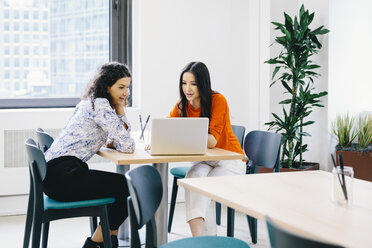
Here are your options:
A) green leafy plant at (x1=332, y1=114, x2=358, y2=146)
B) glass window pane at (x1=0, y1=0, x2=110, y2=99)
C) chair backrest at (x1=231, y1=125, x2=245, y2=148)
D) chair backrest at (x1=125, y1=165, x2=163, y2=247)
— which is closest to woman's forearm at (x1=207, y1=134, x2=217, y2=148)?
chair backrest at (x1=231, y1=125, x2=245, y2=148)

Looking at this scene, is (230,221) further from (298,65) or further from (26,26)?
(26,26)

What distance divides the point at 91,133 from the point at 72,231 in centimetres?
124

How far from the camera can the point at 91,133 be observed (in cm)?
288

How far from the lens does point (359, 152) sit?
409 cm

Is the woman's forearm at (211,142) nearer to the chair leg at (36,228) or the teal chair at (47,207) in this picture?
the teal chair at (47,207)

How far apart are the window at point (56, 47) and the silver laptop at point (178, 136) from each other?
2.13 meters

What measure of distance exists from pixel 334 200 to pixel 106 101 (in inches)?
61.8

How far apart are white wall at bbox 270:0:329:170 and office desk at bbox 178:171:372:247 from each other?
2273 millimetres

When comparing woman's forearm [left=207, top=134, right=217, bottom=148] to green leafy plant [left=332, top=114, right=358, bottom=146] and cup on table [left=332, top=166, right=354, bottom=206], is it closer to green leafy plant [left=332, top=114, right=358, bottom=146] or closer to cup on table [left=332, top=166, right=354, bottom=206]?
cup on table [left=332, top=166, right=354, bottom=206]

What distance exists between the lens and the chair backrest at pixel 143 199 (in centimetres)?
168

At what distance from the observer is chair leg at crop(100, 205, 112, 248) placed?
264 centimetres

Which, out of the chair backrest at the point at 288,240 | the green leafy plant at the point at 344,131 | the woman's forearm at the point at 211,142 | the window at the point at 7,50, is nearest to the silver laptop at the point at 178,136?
the woman's forearm at the point at 211,142

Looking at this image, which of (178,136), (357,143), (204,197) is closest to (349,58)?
(357,143)

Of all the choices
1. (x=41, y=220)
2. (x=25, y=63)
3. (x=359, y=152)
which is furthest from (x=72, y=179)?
(x=359, y=152)
